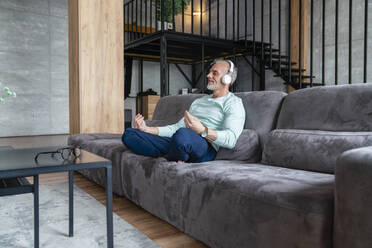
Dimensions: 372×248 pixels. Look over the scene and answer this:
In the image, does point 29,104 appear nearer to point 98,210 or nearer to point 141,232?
point 98,210

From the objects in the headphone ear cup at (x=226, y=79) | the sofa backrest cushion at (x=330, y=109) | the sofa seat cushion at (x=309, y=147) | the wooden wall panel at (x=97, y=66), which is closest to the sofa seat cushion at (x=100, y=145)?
the wooden wall panel at (x=97, y=66)

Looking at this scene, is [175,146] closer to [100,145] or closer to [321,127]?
[321,127]

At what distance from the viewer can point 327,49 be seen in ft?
20.0

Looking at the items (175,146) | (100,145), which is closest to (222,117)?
(175,146)

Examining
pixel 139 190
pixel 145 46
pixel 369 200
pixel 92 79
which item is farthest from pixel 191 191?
pixel 145 46

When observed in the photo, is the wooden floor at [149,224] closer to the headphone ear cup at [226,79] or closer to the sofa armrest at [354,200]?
the sofa armrest at [354,200]

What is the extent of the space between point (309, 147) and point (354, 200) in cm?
77

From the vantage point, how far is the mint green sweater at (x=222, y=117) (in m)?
1.87

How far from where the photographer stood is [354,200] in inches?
35.0

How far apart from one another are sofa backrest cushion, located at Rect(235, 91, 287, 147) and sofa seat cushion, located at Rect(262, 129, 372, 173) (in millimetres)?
160

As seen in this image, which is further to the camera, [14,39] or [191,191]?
[14,39]

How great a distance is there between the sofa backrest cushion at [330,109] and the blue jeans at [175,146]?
1.63ft

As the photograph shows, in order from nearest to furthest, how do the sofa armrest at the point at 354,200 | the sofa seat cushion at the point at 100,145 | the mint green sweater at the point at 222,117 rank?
the sofa armrest at the point at 354,200
the mint green sweater at the point at 222,117
the sofa seat cushion at the point at 100,145

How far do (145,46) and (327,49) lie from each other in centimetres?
351
